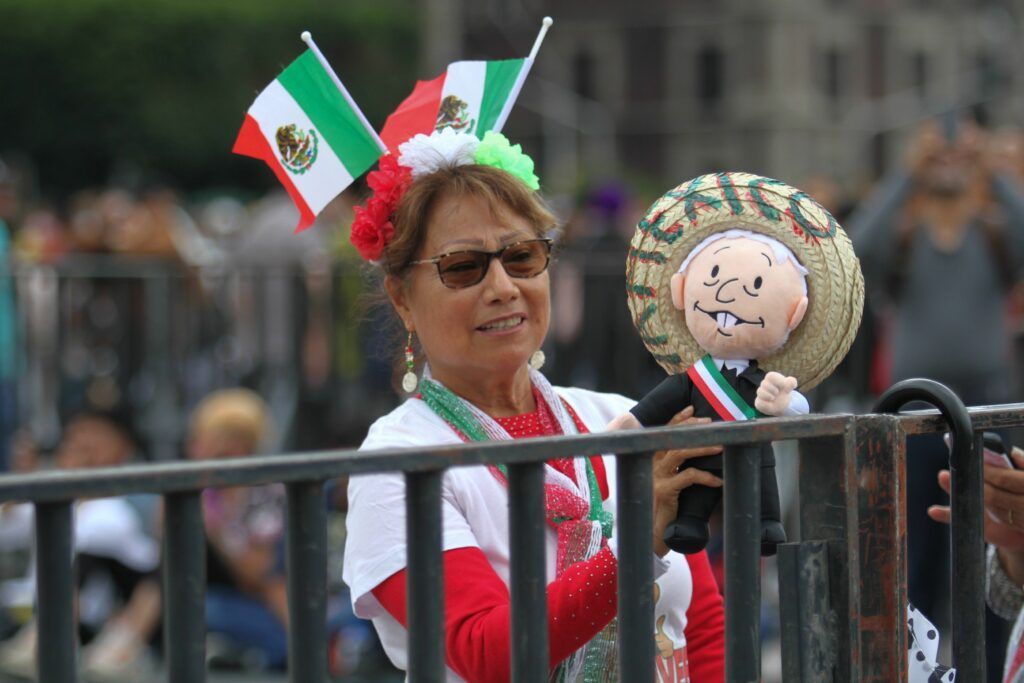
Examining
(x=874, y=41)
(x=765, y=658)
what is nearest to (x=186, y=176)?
(x=874, y=41)

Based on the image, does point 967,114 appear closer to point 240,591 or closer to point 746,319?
point 240,591

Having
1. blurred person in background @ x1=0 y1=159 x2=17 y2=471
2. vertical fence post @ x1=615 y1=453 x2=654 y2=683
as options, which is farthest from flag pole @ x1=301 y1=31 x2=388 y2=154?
blurred person in background @ x1=0 y1=159 x2=17 y2=471

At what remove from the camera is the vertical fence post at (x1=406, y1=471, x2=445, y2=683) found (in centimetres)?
186

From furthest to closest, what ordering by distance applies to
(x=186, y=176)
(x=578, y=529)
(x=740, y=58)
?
(x=740, y=58)
(x=186, y=176)
(x=578, y=529)

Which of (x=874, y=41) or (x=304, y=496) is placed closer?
(x=304, y=496)

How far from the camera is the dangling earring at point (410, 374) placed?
2.77 m

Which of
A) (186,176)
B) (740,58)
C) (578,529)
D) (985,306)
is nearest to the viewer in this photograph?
(578,529)

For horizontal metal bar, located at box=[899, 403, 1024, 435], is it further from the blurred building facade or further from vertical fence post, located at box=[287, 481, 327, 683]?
the blurred building facade

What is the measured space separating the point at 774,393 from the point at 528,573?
1.67 feet

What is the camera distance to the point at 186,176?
135ft

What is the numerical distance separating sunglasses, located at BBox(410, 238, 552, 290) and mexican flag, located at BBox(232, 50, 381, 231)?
0.25 metres

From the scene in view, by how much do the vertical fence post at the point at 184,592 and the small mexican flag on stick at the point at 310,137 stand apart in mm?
1061

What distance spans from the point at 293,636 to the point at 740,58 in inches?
2209

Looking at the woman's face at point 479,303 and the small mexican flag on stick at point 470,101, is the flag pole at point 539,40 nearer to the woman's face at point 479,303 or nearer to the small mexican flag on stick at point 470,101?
the small mexican flag on stick at point 470,101
